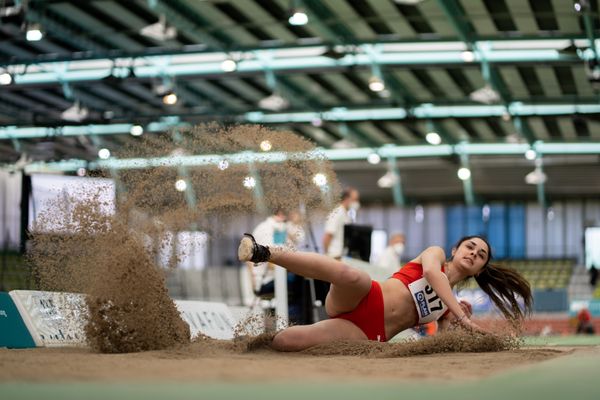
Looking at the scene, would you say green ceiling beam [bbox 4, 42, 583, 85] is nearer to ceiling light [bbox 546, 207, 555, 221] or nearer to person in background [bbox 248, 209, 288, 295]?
person in background [bbox 248, 209, 288, 295]

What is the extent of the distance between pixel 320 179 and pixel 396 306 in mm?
1040

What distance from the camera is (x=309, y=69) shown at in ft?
68.2

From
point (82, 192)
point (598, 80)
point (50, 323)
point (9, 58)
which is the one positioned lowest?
point (50, 323)

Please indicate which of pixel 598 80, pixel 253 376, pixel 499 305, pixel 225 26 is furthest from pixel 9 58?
pixel 253 376

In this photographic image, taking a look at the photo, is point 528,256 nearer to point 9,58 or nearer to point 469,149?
point 469,149

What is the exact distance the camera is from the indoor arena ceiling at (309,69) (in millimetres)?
17109

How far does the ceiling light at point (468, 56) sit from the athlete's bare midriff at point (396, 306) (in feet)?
44.9

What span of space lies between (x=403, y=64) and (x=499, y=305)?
46.8 ft

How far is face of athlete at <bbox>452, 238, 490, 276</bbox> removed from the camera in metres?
5.65

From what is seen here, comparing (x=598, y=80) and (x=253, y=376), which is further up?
(x=598, y=80)

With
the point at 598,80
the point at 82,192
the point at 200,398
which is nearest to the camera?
the point at 200,398

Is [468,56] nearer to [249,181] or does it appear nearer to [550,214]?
[249,181]

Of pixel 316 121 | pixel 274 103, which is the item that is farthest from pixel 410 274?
pixel 316 121

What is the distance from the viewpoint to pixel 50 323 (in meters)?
6.28
